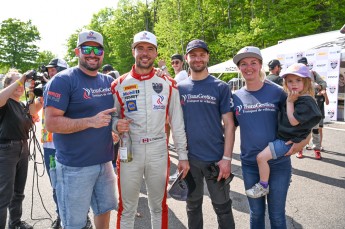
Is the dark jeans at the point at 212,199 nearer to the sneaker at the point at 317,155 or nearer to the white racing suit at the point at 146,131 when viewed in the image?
the white racing suit at the point at 146,131

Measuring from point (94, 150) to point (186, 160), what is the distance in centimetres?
92

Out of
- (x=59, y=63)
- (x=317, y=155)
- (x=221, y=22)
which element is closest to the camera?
(x=59, y=63)

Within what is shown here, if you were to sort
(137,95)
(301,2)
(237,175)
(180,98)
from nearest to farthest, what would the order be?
(137,95), (180,98), (237,175), (301,2)

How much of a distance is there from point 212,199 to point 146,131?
3.27 ft

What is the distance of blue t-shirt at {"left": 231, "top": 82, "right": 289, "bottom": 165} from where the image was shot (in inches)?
101

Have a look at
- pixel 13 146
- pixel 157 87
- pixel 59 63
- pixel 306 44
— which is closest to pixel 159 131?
pixel 157 87

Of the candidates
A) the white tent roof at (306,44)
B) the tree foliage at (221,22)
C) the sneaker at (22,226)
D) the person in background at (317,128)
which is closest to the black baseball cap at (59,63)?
the sneaker at (22,226)

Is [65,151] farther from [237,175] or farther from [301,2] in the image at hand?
[301,2]

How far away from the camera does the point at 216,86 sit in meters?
2.84

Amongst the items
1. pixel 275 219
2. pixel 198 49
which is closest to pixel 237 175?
pixel 275 219

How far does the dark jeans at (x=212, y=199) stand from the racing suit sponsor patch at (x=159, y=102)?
65cm

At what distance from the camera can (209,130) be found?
9.25ft

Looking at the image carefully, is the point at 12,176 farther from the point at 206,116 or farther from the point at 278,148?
the point at 278,148

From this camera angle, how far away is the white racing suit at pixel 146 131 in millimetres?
2736
